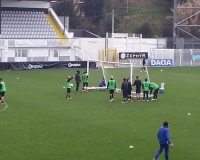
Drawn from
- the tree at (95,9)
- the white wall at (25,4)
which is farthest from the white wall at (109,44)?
the tree at (95,9)

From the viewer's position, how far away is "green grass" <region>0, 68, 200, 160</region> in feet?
60.6

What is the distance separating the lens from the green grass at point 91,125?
18469 millimetres

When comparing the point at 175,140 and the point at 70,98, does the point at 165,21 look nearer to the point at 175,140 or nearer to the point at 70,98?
the point at 70,98

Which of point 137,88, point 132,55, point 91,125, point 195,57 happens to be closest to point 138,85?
point 137,88

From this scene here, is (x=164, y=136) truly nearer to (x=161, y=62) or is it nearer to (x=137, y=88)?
(x=137, y=88)

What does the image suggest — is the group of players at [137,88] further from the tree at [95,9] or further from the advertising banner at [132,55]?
the tree at [95,9]

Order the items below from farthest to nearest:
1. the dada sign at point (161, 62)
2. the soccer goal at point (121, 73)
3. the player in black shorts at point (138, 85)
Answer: the dada sign at point (161, 62)
the soccer goal at point (121, 73)
the player in black shorts at point (138, 85)

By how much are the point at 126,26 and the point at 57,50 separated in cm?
3691

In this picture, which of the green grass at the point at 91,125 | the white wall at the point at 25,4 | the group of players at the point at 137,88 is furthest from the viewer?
the white wall at the point at 25,4

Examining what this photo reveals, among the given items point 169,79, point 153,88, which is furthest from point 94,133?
point 169,79

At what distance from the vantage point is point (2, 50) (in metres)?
58.2

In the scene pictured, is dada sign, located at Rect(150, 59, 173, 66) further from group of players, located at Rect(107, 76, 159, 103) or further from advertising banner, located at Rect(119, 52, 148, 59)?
group of players, located at Rect(107, 76, 159, 103)

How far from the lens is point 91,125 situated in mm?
23641

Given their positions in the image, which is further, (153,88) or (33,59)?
(33,59)
